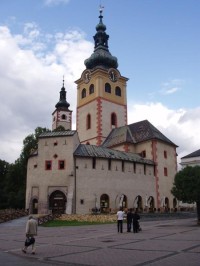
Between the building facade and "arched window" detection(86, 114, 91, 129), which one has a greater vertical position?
"arched window" detection(86, 114, 91, 129)

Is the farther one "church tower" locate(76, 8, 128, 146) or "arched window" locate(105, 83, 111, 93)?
"arched window" locate(105, 83, 111, 93)

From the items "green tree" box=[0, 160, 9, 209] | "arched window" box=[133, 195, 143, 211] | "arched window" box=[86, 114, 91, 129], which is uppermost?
"arched window" box=[86, 114, 91, 129]

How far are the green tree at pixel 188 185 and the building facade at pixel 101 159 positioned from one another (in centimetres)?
1379

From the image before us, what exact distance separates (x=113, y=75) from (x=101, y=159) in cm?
2610

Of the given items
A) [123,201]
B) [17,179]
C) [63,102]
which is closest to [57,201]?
[123,201]

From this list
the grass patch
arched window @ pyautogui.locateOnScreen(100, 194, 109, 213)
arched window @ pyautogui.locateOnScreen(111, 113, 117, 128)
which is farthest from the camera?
arched window @ pyautogui.locateOnScreen(111, 113, 117, 128)

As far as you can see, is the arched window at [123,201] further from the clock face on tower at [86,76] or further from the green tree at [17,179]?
the clock face on tower at [86,76]

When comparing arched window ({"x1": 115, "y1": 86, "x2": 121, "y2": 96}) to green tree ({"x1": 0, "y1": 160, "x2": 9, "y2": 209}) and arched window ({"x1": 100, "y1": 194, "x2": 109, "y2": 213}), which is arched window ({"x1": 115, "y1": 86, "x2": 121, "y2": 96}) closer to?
arched window ({"x1": 100, "y1": 194, "x2": 109, "y2": 213})

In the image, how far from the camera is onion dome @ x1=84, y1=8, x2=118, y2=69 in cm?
6738

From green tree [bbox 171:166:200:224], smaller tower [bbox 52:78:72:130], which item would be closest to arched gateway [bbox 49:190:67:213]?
green tree [bbox 171:166:200:224]

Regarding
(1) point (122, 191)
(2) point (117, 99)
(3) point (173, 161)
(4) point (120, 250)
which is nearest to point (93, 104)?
(2) point (117, 99)

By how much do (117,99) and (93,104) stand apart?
528 centimetres

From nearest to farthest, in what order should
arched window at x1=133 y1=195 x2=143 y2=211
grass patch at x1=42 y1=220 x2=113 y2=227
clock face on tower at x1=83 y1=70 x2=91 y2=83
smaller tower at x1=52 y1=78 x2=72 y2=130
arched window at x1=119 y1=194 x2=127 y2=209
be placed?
grass patch at x1=42 y1=220 x2=113 y2=227, arched window at x1=119 y1=194 x2=127 y2=209, arched window at x1=133 y1=195 x2=143 y2=211, clock face on tower at x1=83 y1=70 x2=91 y2=83, smaller tower at x1=52 y1=78 x2=72 y2=130

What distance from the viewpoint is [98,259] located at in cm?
1268
